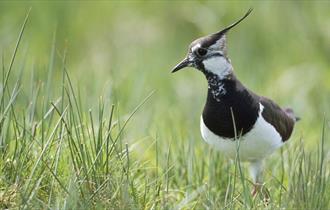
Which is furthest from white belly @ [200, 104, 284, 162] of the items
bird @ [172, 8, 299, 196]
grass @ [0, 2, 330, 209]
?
grass @ [0, 2, 330, 209]

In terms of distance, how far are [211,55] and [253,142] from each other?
1.79 ft

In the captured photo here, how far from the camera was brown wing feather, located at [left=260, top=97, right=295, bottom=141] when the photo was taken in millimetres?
5676

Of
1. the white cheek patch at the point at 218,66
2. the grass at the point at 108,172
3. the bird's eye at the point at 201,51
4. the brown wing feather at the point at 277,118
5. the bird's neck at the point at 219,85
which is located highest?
the bird's eye at the point at 201,51

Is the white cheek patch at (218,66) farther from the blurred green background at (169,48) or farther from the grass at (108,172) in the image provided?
the blurred green background at (169,48)

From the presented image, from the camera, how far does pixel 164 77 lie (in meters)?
9.40

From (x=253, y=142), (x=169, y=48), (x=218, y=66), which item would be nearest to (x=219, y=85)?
(x=218, y=66)

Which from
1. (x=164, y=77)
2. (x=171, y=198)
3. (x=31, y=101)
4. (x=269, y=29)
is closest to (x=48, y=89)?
(x=31, y=101)

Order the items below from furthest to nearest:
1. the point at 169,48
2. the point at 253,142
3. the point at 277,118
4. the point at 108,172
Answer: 1. the point at 169,48
2. the point at 277,118
3. the point at 253,142
4. the point at 108,172

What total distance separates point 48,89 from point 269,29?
16.5 ft

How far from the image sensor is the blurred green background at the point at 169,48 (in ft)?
25.3

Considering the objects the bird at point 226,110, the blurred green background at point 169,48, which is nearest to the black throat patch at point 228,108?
the bird at point 226,110

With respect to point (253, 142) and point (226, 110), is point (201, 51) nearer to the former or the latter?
point (226, 110)

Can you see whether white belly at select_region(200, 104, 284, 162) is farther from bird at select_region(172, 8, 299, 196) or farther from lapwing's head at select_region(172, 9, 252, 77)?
lapwing's head at select_region(172, 9, 252, 77)

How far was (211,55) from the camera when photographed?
Result: 17.9ft
